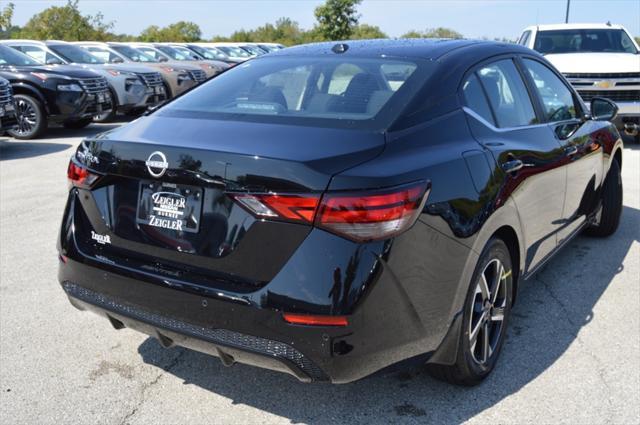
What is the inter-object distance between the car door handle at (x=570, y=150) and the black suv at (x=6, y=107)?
8.52m

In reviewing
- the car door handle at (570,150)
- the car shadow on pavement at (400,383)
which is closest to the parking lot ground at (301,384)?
the car shadow on pavement at (400,383)

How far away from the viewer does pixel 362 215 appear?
2.34 m

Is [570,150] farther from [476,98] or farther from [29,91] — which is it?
[29,91]

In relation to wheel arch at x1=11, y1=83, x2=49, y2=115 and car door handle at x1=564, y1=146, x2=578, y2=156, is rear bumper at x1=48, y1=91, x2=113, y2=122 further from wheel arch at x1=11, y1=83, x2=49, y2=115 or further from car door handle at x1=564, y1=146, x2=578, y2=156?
car door handle at x1=564, y1=146, x2=578, y2=156

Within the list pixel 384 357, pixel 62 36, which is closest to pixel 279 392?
pixel 384 357

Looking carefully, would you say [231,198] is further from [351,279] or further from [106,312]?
[106,312]

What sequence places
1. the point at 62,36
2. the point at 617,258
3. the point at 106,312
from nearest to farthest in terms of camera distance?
the point at 106,312
the point at 617,258
the point at 62,36

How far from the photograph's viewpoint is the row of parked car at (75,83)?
1121 centimetres

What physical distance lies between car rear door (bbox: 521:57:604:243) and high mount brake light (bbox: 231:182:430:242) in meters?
1.91

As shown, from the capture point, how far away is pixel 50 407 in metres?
2.97

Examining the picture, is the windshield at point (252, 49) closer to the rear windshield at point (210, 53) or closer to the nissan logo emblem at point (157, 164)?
the rear windshield at point (210, 53)

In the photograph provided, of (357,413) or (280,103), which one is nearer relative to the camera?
(357,413)

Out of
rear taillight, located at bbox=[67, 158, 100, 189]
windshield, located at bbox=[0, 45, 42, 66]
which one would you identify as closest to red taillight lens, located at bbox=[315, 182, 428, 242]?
rear taillight, located at bbox=[67, 158, 100, 189]

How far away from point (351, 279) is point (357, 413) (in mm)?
903
